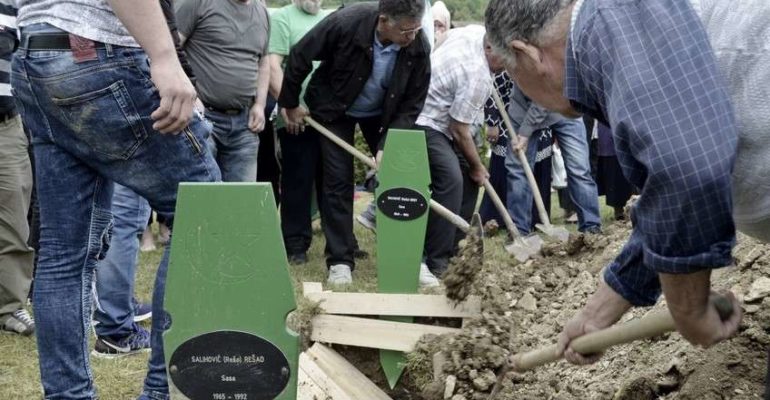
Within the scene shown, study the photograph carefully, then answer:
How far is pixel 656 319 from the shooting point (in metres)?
2.06

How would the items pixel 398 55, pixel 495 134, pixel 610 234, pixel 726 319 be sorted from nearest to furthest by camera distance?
1. pixel 726 319
2. pixel 610 234
3. pixel 398 55
4. pixel 495 134

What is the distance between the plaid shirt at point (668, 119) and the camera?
1.65 m

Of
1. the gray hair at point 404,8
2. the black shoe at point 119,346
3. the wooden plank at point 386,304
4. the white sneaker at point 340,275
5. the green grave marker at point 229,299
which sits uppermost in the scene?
the green grave marker at point 229,299

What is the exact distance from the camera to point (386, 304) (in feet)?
14.1

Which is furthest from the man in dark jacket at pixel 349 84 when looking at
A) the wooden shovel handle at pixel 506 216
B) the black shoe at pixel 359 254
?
the wooden shovel handle at pixel 506 216

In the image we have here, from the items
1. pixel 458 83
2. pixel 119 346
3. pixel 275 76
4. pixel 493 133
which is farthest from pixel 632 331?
pixel 493 133

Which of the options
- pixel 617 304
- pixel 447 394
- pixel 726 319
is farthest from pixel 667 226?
pixel 447 394

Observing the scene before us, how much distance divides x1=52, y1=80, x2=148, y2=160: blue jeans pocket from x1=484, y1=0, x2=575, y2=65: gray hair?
114 cm

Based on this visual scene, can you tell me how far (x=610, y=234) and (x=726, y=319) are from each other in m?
3.61

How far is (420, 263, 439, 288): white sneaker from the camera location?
19.8 ft

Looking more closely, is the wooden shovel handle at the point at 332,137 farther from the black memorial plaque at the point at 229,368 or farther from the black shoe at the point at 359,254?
the black memorial plaque at the point at 229,368

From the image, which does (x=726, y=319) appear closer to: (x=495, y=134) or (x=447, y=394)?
(x=447, y=394)

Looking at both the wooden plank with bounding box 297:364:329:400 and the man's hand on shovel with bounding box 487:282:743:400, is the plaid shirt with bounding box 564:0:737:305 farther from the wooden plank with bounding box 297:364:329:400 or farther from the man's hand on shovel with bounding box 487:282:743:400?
the wooden plank with bounding box 297:364:329:400

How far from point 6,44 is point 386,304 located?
7.38 feet
